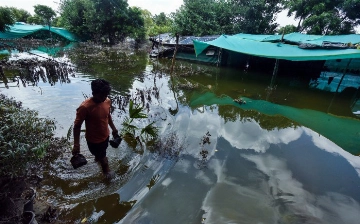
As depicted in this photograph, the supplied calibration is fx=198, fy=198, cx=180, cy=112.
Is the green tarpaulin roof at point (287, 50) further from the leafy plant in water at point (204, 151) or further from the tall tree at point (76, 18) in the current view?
the tall tree at point (76, 18)

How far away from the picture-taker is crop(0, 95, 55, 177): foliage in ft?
5.75

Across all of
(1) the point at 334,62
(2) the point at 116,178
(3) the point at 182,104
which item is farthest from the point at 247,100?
(1) the point at 334,62

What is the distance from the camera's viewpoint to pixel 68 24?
1053 inches

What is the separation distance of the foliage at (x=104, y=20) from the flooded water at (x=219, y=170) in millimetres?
19074

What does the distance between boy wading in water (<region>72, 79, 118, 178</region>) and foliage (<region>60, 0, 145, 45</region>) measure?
940 inches

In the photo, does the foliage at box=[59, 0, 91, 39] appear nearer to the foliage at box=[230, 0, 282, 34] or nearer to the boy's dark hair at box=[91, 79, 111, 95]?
the foliage at box=[230, 0, 282, 34]

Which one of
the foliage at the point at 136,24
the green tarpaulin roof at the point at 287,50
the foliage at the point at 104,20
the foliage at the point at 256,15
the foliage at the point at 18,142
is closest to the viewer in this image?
the foliage at the point at 18,142

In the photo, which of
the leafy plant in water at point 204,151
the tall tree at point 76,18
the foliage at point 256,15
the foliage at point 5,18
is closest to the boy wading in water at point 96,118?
the leafy plant in water at point 204,151

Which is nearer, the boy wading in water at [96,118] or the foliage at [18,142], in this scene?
the foliage at [18,142]

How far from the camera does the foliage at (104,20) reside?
22.9 meters

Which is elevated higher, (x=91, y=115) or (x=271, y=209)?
(x=91, y=115)

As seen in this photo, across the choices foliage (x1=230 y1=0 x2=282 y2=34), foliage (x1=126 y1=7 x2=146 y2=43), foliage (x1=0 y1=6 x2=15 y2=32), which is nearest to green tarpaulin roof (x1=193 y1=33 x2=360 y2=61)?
foliage (x1=230 y1=0 x2=282 y2=34)

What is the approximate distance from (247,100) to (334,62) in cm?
930

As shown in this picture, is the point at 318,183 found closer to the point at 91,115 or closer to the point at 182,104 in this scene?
the point at 91,115
